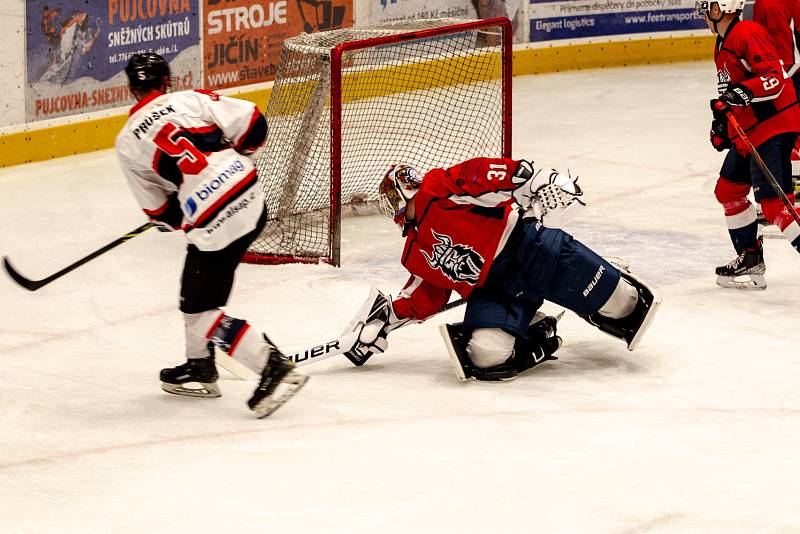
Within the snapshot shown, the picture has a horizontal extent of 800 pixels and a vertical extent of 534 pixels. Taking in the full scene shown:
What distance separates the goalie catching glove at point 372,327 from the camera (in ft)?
15.1

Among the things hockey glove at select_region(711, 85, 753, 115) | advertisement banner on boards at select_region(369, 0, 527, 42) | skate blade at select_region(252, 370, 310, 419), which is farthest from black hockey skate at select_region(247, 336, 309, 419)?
advertisement banner on boards at select_region(369, 0, 527, 42)

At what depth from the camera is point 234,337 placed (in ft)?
13.1

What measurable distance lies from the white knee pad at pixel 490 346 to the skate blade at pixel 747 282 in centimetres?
149

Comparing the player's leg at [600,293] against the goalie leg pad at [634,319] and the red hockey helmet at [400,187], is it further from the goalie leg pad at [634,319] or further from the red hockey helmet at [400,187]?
the red hockey helmet at [400,187]

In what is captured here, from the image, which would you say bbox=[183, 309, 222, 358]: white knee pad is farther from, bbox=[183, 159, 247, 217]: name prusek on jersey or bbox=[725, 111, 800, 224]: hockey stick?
bbox=[725, 111, 800, 224]: hockey stick

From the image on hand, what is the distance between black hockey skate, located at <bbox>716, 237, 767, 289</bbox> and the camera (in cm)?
555

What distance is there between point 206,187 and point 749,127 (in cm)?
244

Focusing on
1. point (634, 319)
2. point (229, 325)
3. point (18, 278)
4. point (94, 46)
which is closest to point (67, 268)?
point (18, 278)

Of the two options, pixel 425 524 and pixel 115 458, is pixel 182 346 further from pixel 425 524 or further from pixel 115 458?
pixel 425 524

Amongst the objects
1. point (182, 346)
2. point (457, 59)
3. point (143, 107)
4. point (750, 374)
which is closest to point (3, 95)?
point (457, 59)

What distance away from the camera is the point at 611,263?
4.69m

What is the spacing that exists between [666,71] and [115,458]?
7527 millimetres

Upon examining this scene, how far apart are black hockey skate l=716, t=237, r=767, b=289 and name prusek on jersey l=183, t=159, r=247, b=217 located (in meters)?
2.42

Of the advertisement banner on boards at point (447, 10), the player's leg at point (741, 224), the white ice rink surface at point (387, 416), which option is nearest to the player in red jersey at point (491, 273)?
the white ice rink surface at point (387, 416)
